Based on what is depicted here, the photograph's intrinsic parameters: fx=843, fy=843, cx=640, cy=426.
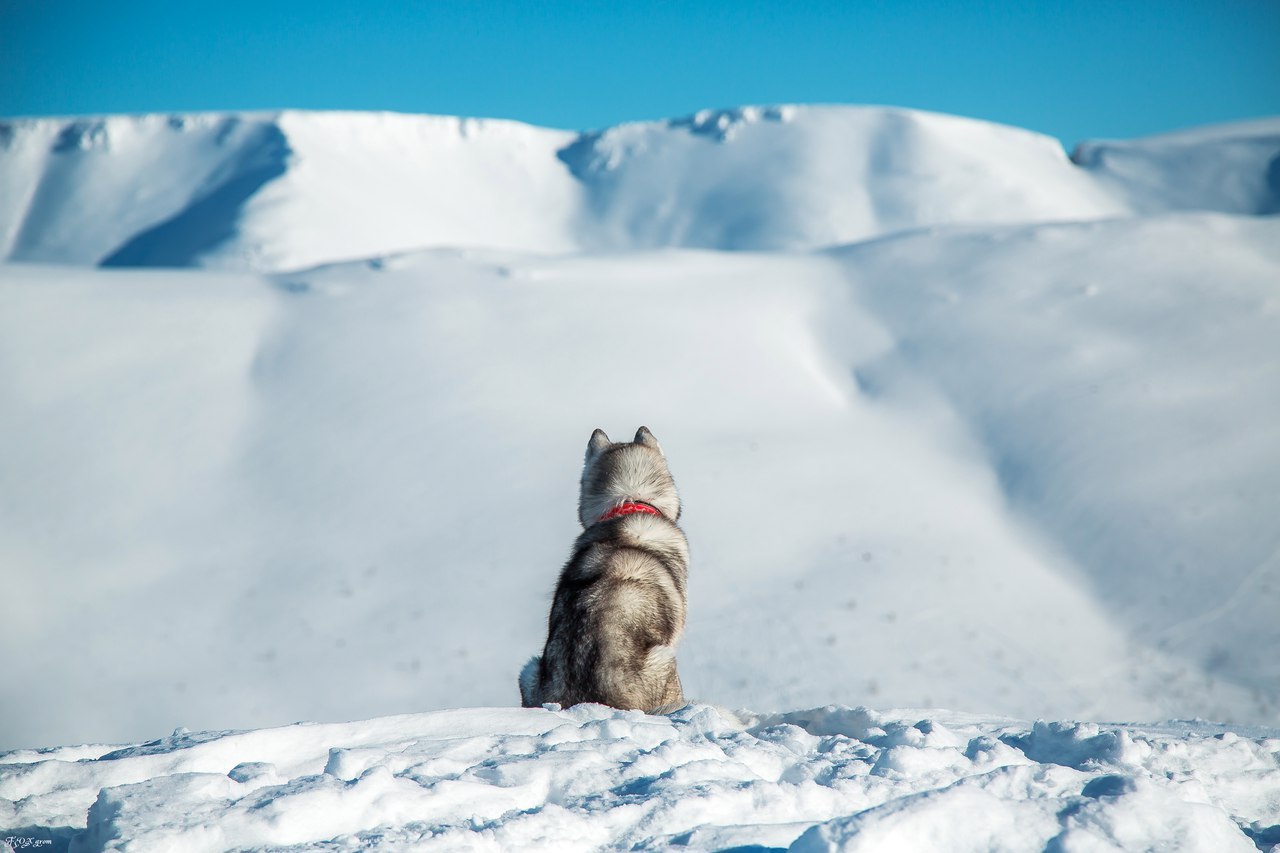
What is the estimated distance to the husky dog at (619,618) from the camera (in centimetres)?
384

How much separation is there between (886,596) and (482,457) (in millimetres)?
5533

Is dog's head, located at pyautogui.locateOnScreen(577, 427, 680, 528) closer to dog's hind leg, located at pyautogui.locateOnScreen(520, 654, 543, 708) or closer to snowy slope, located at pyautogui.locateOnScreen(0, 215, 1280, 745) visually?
dog's hind leg, located at pyautogui.locateOnScreen(520, 654, 543, 708)

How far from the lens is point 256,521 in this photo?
10.3m

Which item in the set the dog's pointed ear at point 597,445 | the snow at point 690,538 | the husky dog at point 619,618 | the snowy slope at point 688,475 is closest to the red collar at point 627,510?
A: the husky dog at point 619,618

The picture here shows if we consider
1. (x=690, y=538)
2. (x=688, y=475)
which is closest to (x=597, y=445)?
(x=690, y=538)

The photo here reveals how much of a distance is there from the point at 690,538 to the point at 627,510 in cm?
563

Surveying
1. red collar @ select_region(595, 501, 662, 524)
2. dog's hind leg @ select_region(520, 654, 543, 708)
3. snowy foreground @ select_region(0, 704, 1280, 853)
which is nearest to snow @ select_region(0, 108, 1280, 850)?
snowy foreground @ select_region(0, 704, 1280, 853)

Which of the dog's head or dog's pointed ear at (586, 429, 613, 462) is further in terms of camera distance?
dog's pointed ear at (586, 429, 613, 462)

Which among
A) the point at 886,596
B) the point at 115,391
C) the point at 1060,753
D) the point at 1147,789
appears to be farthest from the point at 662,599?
the point at 115,391

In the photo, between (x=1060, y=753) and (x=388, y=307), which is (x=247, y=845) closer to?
(x=1060, y=753)

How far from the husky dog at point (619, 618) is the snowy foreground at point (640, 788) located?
54 centimetres

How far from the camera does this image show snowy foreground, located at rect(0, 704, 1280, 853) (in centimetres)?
203

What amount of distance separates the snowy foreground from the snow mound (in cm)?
4766

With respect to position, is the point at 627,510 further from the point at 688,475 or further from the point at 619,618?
the point at 688,475
